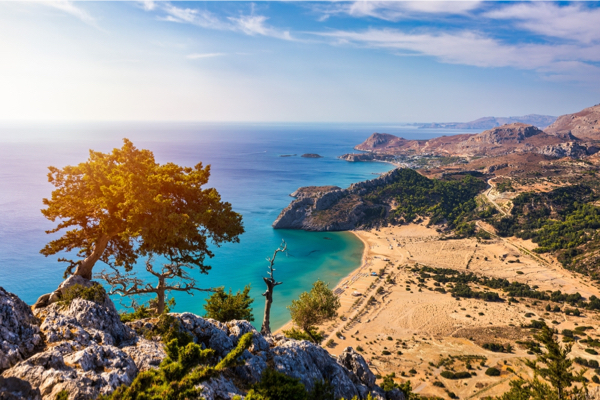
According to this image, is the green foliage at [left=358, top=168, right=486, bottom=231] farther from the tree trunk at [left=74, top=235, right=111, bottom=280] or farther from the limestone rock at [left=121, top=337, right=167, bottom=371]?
the tree trunk at [left=74, top=235, right=111, bottom=280]

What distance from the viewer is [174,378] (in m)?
8.59

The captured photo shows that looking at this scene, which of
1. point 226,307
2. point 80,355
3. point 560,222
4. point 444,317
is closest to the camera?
point 80,355

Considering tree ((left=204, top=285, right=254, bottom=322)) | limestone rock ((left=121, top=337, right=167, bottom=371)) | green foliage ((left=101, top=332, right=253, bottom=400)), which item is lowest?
tree ((left=204, top=285, right=254, bottom=322))

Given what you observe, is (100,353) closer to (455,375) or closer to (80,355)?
(80,355)

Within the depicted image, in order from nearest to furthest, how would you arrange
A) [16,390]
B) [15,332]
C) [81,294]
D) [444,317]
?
[16,390] → [15,332] → [81,294] → [444,317]

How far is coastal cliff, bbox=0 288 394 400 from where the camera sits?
8070 mm

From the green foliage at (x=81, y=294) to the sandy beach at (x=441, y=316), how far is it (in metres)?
22.6

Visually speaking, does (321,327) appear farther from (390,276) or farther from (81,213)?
(81,213)

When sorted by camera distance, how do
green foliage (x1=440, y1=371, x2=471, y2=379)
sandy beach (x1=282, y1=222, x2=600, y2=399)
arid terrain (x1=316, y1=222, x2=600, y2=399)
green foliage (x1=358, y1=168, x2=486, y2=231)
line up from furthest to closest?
green foliage (x1=358, y1=168, x2=486, y2=231), sandy beach (x1=282, y1=222, x2=600, y2=399), arid terrain (x1=316, y1=222, x2=600, y2=399), green foliage (x1=440, y1=371, x2=471, y2=379)

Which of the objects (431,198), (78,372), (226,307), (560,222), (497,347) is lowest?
(497,347)

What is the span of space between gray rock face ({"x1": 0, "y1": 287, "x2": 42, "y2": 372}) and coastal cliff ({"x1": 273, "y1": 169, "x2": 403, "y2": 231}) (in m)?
71.0

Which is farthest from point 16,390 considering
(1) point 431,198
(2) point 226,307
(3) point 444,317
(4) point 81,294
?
(1) point 431,198

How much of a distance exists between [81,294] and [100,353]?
10.8 ft

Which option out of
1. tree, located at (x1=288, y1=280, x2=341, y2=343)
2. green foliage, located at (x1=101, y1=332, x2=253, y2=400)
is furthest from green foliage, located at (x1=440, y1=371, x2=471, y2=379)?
green foliage, located at (x1=101, y1=332, x2=253, y2=400)
